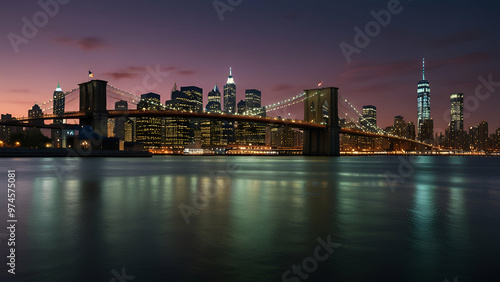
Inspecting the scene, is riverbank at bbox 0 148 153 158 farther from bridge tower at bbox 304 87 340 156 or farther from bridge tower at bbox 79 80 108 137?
bridge tower at bbox 304 87 340 156

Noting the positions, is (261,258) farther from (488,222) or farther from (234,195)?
(234,195)

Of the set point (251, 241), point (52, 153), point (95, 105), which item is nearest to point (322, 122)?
point (95, 105)

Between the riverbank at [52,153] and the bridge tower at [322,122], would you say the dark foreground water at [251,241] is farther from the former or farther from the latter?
the bridge tower at [322,122]

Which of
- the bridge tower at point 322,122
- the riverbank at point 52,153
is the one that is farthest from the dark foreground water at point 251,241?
the bridge tower at point 322,122

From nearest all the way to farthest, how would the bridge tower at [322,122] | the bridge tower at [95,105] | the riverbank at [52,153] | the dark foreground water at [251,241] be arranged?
the dark foreground water at [251,241], the riverbank at [52,153], the bridge tower at [95,105], the bridge tower at [322,122]

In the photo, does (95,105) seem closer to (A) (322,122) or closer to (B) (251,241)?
(A) (322,122)
